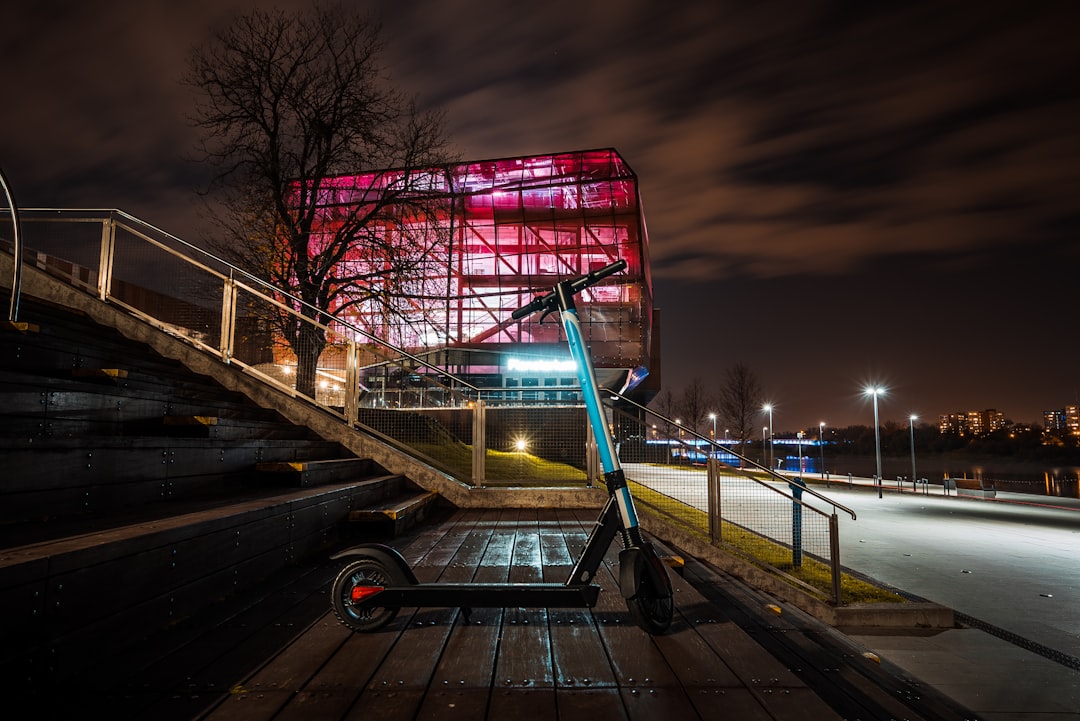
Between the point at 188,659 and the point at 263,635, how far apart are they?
39cm

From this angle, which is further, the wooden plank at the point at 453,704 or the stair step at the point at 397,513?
the stair step at the point at 397,513

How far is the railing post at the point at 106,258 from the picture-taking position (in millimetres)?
6949

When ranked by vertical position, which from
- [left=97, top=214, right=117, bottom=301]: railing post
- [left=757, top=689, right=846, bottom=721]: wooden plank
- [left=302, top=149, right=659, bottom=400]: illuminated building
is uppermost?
[left=302, top=149, right=659, bottom=400]: illuminated building

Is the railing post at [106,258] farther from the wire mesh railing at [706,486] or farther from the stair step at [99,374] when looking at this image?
the wire mesh railing at [706,486]

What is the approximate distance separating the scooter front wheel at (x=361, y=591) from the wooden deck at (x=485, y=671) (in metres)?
0.08

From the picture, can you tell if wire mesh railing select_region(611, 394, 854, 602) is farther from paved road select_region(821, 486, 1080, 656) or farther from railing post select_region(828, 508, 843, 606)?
paved road select_region(821, 486, 1080, 656)

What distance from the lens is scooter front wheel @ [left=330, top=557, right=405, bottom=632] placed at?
290 centimetres

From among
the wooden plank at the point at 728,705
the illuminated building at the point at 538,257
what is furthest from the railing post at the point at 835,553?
the illuminated building at the point at 538,257

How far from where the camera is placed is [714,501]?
238 inches

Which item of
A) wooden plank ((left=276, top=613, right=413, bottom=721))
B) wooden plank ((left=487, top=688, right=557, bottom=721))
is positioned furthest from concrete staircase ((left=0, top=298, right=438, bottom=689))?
wooden plank ((left=487, top=688, right=557, bottom=721))

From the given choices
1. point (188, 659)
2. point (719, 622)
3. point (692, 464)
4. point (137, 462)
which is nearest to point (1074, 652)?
point (692, 464)

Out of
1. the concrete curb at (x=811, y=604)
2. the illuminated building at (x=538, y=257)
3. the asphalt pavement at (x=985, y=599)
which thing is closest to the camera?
the asphalt pavement at (x=985, y=599)

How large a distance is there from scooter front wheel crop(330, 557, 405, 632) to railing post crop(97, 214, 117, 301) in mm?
6248

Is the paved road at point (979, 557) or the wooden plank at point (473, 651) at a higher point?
the wooden plank at point (473, 651)
